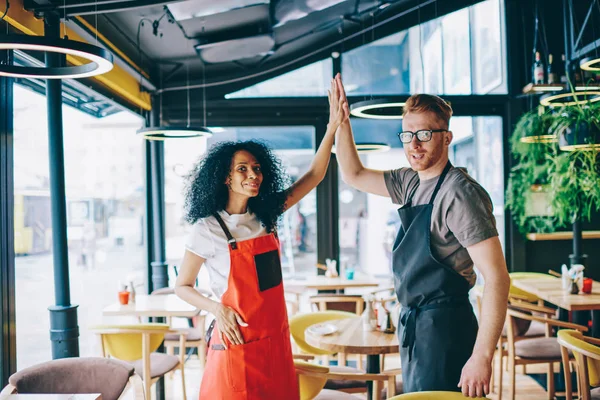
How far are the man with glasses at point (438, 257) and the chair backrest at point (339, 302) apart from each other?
8.09 feet

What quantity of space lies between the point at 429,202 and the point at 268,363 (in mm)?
881

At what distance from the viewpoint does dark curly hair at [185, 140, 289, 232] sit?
2330 mm

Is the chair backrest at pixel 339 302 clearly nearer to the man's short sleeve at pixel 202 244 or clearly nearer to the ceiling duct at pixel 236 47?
the ceiling duct at pixel 236 47

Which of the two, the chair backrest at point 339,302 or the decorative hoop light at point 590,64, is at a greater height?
the decorative hoop light at point 590,64

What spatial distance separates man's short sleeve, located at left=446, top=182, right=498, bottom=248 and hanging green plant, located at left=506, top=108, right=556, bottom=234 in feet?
15.3

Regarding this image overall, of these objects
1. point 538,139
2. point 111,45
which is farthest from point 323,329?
point 538,139

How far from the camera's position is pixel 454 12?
21.3 feet

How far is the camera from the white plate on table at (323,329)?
3135mm

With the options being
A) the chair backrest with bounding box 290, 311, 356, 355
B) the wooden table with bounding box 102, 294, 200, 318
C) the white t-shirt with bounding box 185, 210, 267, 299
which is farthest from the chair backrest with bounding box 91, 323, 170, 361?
the white t-shirt with bounding box 185, 210, 267, 299

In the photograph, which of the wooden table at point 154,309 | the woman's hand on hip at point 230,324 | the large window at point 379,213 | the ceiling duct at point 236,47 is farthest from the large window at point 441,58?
the woman's hand on hip at point 230,324

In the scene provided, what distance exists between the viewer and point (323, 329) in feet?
10.5

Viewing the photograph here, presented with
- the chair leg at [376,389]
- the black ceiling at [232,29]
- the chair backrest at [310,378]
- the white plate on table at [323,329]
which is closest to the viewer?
the chair backrest at [310,378]

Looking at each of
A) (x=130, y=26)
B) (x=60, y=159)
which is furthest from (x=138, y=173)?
(x=60, y=159)

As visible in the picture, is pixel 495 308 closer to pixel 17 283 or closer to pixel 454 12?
pixel 17 283
